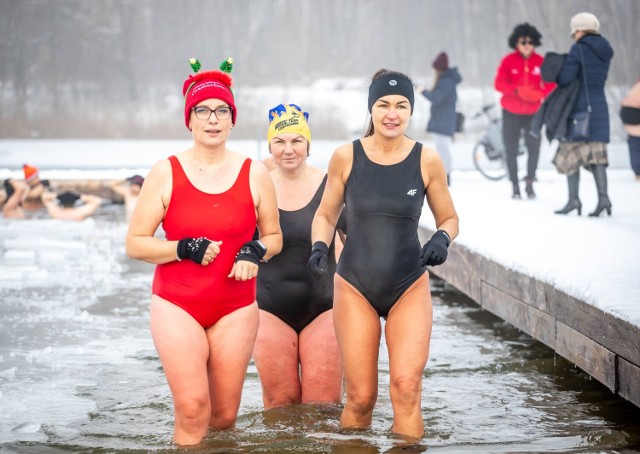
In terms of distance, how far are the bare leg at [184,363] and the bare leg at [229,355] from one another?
0.07 m

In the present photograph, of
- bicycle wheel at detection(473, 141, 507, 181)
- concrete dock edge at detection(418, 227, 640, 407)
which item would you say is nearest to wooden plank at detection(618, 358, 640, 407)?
concrete dock edge at detection(418, 227, 640, 407)

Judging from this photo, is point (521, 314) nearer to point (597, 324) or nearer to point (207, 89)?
point (597, 324)

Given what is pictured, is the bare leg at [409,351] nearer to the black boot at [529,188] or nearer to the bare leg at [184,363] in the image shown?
the bare leg at [184,363]

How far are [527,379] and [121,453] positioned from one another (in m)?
2.83

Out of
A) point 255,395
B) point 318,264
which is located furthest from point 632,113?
point 318,264

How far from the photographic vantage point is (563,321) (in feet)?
19.2

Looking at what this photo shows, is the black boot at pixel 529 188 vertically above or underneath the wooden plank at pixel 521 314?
above

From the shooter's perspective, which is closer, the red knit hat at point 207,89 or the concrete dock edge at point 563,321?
the red knit hat at point 207,89

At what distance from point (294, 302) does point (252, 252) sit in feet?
3.16

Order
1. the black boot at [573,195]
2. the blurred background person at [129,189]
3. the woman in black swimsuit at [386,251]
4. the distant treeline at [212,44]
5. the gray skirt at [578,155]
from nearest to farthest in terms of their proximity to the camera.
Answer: the woman in black swimsuit at [386,251] < the gray skirt at [578,155] < the black boot at [573,195] < the blurred background person at [129,189] < the distant treeline at [212,44]

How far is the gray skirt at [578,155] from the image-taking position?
9.46 meters

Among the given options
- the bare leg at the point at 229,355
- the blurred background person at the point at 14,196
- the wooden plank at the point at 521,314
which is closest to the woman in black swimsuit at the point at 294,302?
the bare leg at the point at 229,355

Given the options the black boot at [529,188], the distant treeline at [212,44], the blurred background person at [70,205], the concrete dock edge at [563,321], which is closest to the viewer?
the concrete dock edge at [563,321]

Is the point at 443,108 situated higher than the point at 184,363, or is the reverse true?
the point at 443,108
